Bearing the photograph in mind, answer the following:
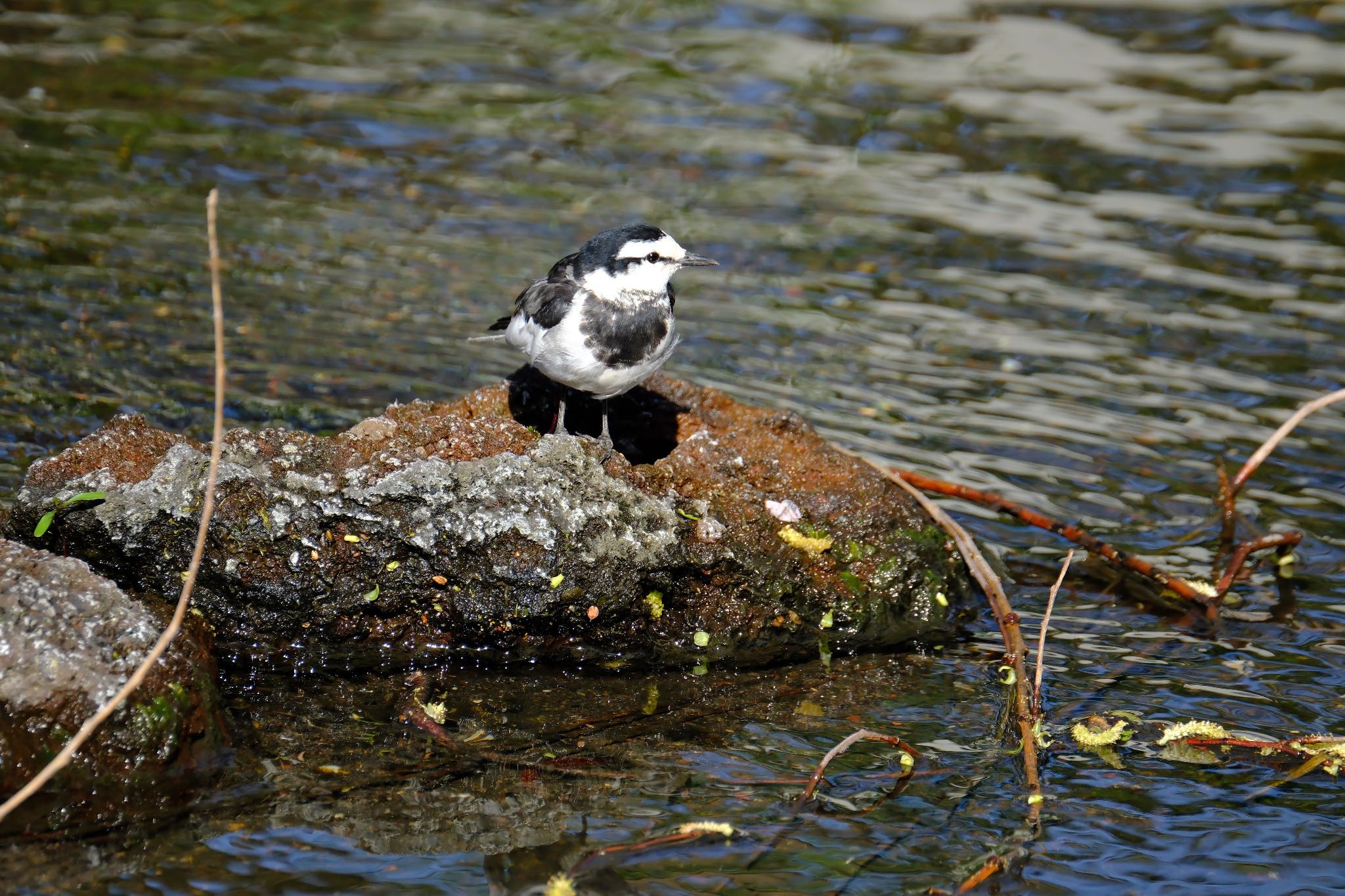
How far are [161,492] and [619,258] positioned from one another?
6.75ft

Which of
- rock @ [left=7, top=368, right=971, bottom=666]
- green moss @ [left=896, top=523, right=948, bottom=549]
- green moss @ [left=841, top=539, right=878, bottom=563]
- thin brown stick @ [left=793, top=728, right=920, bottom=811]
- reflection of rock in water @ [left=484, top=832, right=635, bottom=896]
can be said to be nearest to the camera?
reflection of rock in water @ [left=484, top=832, right=635, bottom=896]

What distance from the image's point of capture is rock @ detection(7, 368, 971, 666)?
5.09 meters

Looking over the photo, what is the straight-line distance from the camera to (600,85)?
1334cm

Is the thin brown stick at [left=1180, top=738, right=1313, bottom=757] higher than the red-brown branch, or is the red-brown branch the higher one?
the red-brown branch

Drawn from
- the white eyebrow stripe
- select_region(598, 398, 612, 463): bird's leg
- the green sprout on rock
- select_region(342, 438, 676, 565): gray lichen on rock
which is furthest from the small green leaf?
the white eyebrow stripe

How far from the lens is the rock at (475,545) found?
16.7 feet

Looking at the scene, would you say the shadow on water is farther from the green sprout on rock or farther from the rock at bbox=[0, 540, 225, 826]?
the rock at bbox=[0, 540, 225, 826]

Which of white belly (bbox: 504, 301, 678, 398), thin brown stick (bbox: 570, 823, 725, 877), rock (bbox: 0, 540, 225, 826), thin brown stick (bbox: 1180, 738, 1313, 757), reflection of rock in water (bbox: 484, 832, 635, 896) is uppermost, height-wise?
white belly (bbox: 504, 301, 678, 398)

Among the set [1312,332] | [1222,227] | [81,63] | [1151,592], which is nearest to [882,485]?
[1151,592]

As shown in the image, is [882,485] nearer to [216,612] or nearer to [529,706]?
[529,706]

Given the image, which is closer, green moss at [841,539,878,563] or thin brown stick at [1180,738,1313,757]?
thin brown stick at [1180,738,1313,757]

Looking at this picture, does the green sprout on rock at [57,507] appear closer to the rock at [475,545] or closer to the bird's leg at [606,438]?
the rock at [475,545]

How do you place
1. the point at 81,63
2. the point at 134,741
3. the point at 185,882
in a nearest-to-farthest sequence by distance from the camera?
the point at 185,882 < the point at 134,741 < the point at 81,63

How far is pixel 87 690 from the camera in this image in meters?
4.32
